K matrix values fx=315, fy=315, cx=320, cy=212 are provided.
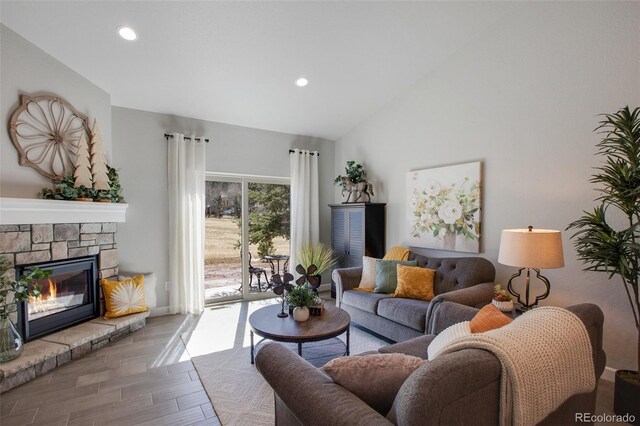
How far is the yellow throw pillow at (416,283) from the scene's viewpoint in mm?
3332

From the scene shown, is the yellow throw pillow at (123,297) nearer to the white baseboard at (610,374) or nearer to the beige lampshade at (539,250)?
the beige lampshade at (539,250)

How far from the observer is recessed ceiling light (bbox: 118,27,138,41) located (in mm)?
2766

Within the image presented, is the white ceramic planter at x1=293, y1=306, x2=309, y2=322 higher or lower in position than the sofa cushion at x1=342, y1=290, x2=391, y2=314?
higher

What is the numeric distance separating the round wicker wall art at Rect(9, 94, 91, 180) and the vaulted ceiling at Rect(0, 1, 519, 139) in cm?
48

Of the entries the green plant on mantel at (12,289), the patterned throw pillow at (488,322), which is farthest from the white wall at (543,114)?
the green plant on mantel at (12,289)

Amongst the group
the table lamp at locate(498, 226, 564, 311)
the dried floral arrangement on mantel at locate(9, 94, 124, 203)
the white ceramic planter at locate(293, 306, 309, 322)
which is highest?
the dried floral arrangement on mantel at locate(9, 94, 124, 203)

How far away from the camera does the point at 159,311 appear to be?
4.23 m

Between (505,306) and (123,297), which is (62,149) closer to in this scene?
(123,297)

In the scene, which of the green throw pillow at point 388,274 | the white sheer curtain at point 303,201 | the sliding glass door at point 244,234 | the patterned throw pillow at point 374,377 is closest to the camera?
the patterned throw pillow at point 374,377

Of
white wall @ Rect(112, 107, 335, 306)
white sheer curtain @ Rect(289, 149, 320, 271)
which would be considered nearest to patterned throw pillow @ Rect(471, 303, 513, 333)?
white sheer curtain @ Rect(289, 149, 320, 271)

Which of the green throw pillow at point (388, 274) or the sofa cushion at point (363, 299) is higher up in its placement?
the green throw pillow at point (388, 274)

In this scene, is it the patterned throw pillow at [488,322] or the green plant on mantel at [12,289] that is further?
the green plant on mantel at [12,289]

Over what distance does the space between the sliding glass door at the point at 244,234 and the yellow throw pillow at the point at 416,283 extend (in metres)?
2.29

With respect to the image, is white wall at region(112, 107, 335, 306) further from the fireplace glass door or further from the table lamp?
the table lamp
